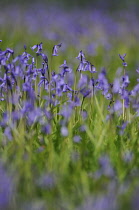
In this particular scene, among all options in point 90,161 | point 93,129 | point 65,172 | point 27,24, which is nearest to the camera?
point 65,172

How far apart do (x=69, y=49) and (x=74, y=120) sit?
16.2 feet

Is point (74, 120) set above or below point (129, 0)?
below

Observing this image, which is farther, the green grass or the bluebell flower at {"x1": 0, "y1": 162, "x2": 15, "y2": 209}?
the green grass

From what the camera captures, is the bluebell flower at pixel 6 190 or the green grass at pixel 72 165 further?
the green grass at pixel 72 165

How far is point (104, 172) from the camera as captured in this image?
252cm

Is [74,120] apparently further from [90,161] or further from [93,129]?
[90,161]

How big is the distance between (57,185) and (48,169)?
0.23 metres

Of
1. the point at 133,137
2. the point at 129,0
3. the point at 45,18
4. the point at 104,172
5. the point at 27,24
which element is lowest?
the point at 104,172

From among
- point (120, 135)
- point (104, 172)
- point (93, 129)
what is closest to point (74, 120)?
point (93, 129)

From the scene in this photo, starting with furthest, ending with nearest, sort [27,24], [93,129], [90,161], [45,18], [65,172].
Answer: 1. [45,18]
2. [27,24]
3. [93,129]
4. [90,161]
5. [65,172]

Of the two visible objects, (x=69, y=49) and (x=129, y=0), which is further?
(x=129, y=0)

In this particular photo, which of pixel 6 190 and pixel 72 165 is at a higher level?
pixel 72 165

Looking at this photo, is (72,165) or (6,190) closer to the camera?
(6,190)

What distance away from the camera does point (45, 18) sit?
495 inches
